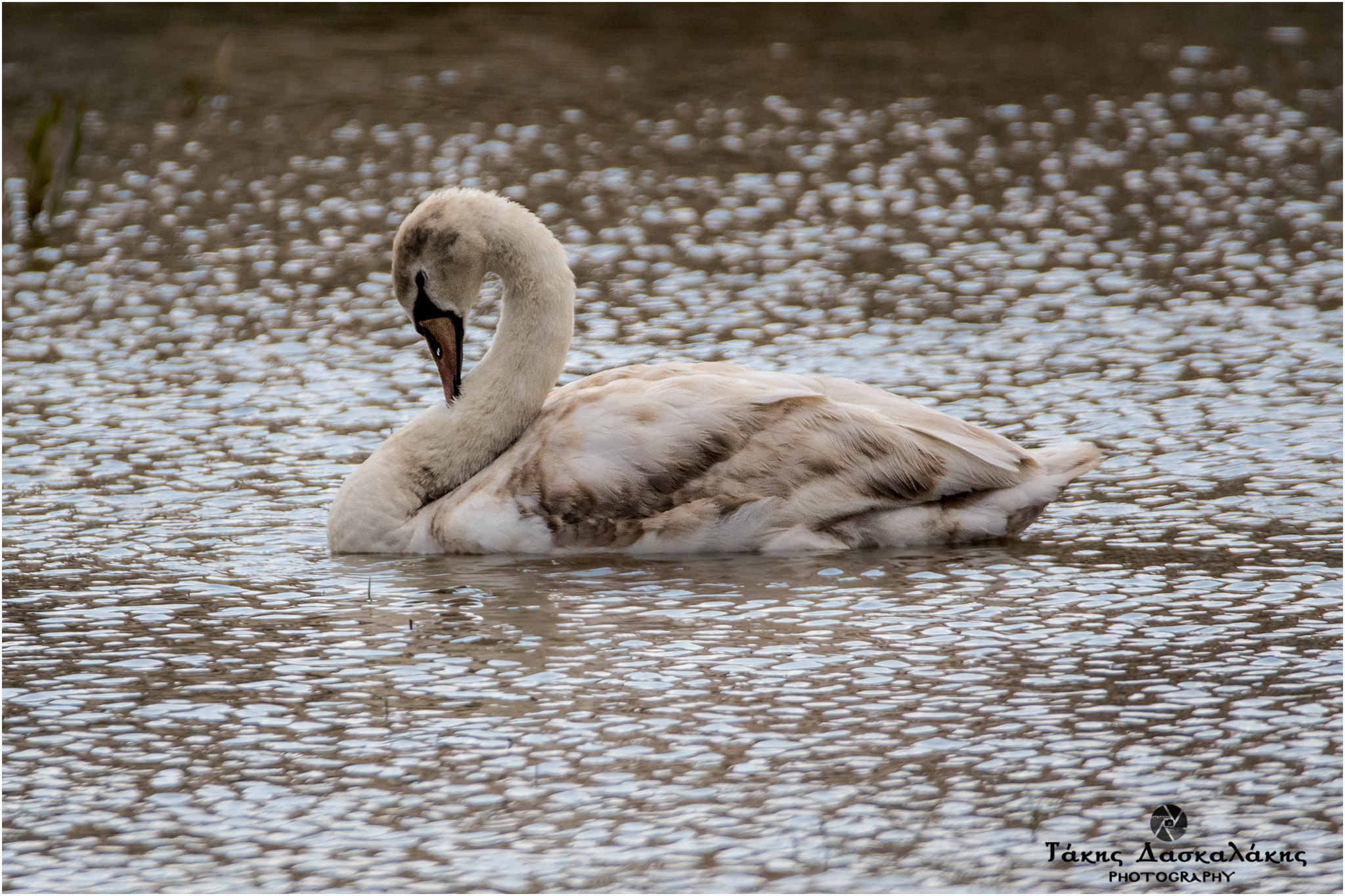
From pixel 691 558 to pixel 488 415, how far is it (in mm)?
1043

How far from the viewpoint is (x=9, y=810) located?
548 centimetres

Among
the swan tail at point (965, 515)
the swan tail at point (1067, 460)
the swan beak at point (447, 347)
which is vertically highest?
the swan beak at point (447, 347)

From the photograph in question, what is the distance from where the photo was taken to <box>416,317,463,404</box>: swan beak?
8.21 metres

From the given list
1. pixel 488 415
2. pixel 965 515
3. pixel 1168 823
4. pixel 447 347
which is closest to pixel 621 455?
pixel 488 415

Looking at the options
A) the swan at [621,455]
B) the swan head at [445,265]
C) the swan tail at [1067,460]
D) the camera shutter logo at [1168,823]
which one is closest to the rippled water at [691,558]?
the camera shutter logo at [1168,823]

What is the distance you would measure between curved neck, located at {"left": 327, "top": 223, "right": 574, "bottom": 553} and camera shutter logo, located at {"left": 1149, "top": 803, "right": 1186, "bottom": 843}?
359 cm

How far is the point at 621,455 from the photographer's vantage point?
7652 mm

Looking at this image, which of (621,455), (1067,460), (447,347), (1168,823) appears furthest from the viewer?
(447,347)

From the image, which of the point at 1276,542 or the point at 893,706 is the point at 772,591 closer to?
the point at 893,706

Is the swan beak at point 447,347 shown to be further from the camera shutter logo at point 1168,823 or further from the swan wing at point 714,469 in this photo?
the camera shutter logo at point 1168,823

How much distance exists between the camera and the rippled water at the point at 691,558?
5332 millimetres

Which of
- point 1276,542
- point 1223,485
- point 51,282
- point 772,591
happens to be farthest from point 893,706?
point 51,282

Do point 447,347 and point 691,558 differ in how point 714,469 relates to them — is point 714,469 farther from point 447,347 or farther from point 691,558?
point 447,347

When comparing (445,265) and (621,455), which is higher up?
(445,265)
